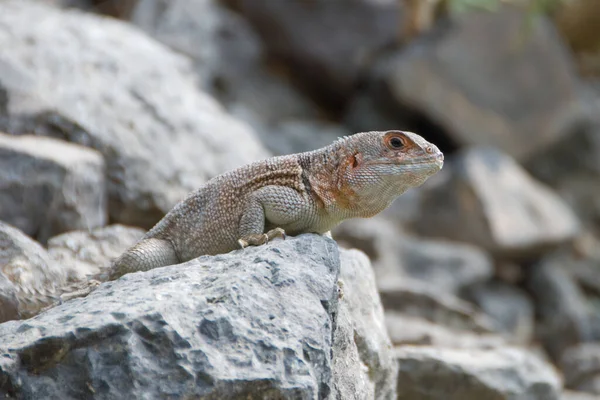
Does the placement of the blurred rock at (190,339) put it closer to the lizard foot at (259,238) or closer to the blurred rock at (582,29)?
the lizard foot at (259,238)

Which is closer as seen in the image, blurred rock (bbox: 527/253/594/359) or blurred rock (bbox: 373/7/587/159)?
blurred rock (bbox: 527/253/594/359)

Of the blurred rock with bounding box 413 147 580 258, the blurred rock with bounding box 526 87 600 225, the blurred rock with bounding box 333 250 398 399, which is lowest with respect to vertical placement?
the blurred rock with bounding box 333 250 398 399

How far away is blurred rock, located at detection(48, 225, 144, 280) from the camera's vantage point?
668cm

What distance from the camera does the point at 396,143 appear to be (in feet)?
18.4

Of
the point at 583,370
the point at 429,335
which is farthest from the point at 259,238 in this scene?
the point at 583,370

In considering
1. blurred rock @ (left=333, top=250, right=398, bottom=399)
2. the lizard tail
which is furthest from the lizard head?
the lizard tail

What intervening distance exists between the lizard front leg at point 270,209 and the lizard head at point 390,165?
1.31 ft

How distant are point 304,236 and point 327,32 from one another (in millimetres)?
12946

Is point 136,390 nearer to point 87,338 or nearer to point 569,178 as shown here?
point 87,338

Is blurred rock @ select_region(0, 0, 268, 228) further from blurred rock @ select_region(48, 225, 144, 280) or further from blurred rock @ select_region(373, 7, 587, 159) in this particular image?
blurred rock @ select_region(373, 7, 587, 159)

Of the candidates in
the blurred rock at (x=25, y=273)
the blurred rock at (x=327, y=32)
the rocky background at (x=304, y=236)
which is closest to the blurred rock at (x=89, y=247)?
the rocky background at (x=304, y=236)

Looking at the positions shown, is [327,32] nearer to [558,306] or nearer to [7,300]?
[558,306]

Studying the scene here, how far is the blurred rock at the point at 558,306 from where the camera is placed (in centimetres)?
1525

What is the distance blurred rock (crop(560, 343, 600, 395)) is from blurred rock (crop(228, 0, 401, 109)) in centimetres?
796
